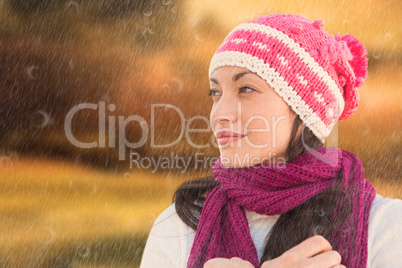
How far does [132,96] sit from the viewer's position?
3486 millimetres

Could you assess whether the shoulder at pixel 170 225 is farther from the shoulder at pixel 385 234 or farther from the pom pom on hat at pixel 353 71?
the pom pom on hat at pixel 353 71

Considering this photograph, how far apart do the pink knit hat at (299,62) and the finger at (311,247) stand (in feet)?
1.58

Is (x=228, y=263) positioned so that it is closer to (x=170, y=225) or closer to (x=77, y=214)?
(x=170, y=225)

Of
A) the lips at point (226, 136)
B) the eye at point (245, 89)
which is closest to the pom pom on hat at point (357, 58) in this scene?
the eye at point (245, 89)

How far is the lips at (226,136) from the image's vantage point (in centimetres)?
158

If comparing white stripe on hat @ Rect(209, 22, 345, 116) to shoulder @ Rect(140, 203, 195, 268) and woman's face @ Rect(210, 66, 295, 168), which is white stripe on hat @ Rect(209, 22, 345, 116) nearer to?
woman's face @ Rect(210, 66, 295, 168)

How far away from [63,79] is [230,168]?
2516mm

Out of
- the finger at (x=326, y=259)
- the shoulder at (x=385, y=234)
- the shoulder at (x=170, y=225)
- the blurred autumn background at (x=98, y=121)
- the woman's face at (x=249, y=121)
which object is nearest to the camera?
the finger at (x=326, y=259)

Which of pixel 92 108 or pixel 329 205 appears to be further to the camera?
pixel 92 108

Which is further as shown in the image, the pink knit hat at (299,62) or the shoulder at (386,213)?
the pink knit hat at (299,62)

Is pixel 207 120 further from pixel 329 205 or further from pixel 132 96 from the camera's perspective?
pixel 329 205

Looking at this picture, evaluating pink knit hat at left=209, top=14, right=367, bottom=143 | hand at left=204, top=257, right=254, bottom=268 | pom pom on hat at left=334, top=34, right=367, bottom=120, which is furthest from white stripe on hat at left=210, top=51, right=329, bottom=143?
hand at left=204, top=257, right=254, bottom=268

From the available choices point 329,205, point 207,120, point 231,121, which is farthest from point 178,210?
point 207,120

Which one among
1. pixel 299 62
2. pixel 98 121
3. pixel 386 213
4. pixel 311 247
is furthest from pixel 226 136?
pixel 98 121
